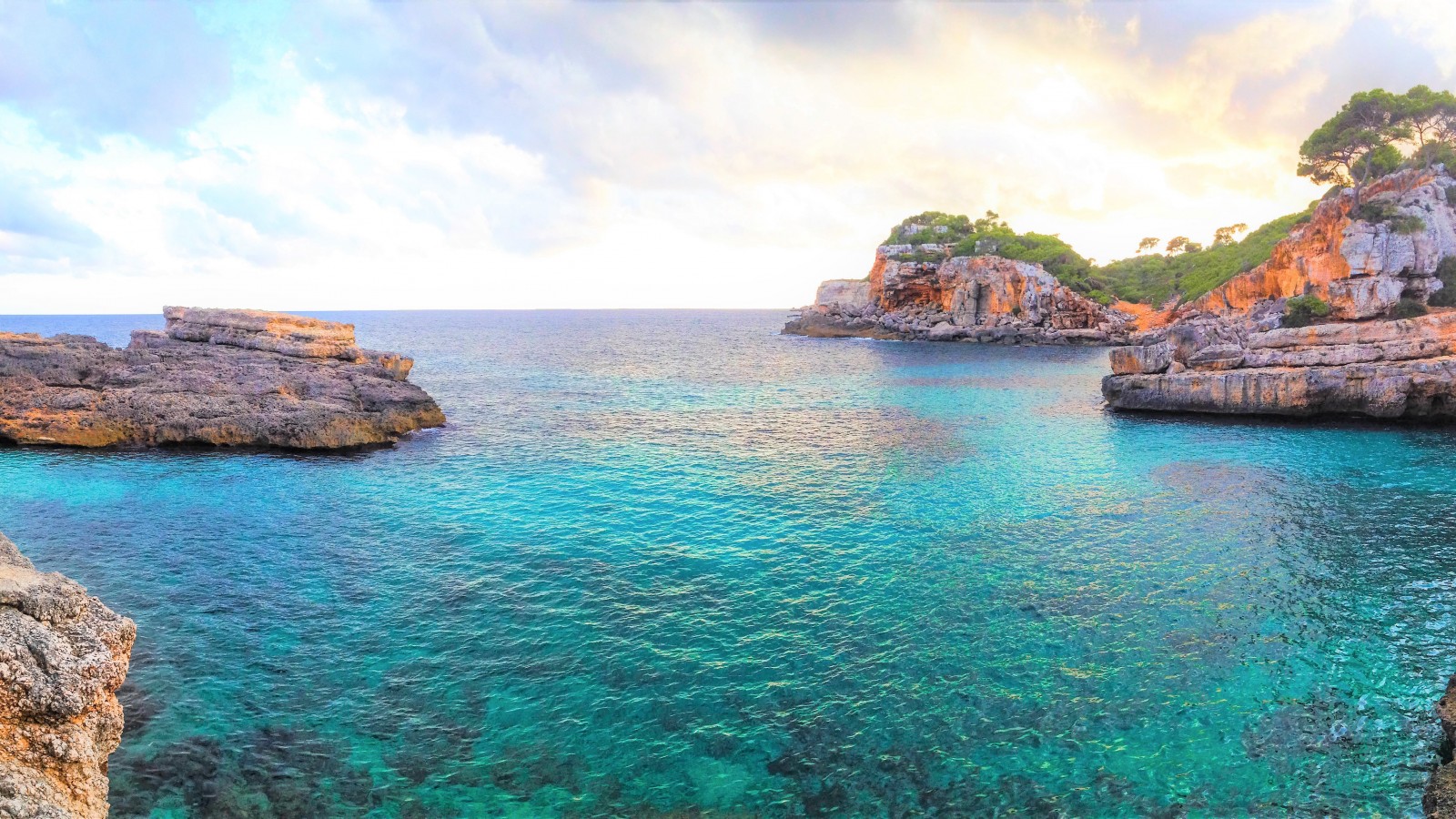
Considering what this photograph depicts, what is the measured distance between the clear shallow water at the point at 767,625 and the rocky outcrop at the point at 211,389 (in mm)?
2144

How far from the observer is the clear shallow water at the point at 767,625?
35.1 ft

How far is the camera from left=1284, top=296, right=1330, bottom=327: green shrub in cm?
4875

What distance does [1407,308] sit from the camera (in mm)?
45219

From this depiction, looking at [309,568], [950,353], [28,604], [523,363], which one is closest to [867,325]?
[950,353]

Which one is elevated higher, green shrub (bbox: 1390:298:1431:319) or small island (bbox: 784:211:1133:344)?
small island (bbox: 784:211:1133:344)

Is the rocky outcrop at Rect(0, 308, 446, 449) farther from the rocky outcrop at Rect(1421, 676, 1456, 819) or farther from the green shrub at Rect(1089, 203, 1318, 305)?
the green shrub at Rect(1089, 203, 1318, 305)

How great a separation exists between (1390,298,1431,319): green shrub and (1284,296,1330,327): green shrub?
12.1 ft

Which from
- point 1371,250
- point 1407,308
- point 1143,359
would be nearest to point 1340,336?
point 1143,359

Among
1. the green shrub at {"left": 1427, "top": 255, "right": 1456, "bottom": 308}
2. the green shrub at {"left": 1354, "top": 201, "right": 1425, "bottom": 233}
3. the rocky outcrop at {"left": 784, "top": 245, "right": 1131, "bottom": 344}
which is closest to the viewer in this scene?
the green shrub at {"left": 1427, "top": 255, "right": 1456, "bottom": 308}

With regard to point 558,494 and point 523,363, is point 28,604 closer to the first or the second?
point 558,494

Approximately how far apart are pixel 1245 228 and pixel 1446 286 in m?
85.3

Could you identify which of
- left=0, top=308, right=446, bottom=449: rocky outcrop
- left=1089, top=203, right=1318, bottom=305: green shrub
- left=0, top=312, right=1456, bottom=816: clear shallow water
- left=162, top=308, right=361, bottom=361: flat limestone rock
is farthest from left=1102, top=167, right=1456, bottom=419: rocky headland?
left=162, top=308, right=361, bottom=361: flat limestone rock

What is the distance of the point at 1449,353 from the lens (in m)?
35.0

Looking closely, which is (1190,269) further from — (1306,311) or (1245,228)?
(1306,311)
